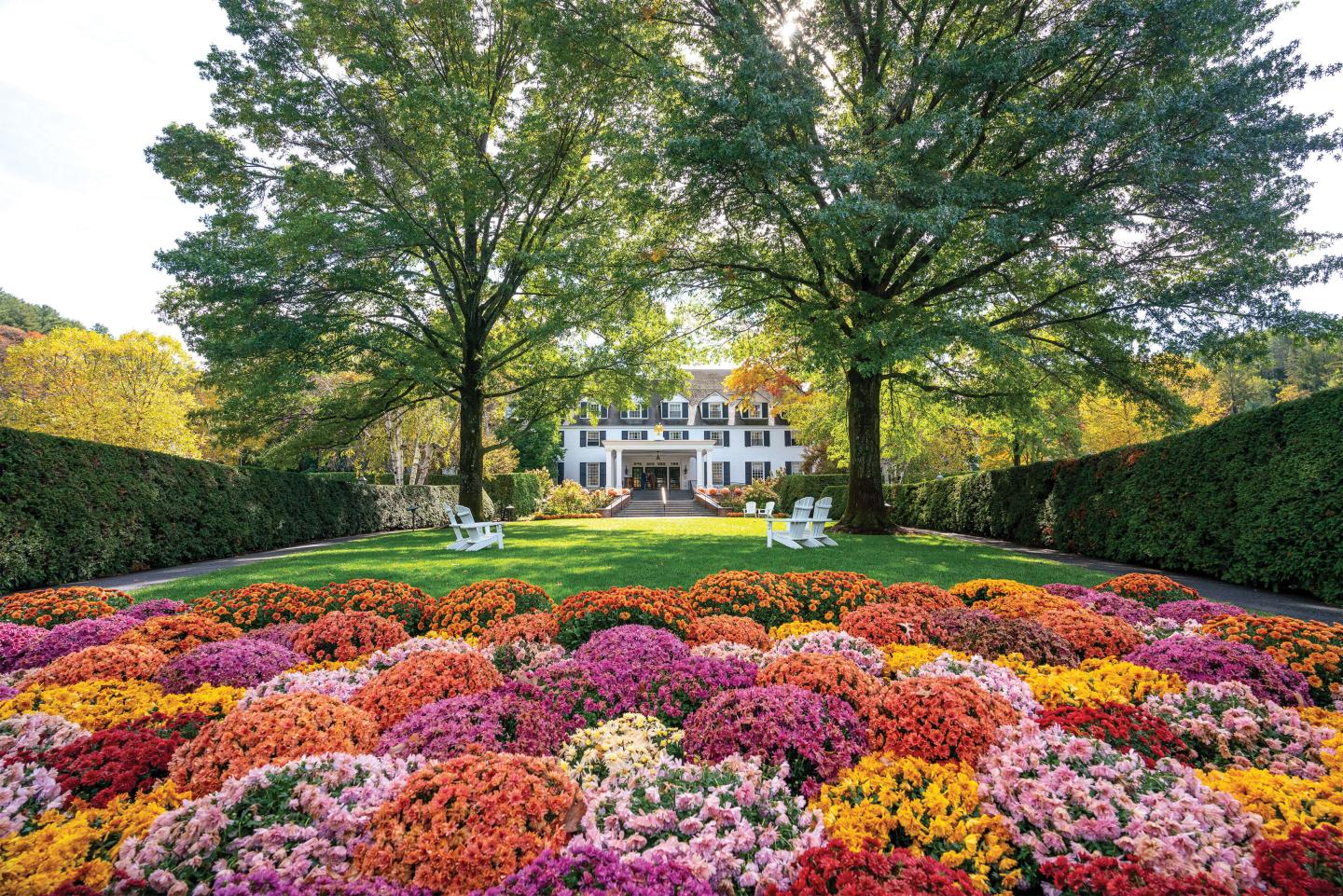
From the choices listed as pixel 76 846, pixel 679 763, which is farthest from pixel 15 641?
pixel 679 763

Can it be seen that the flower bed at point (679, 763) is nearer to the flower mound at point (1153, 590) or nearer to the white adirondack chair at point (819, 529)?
the flower mound at point (1153, 590)

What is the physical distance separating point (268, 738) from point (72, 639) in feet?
10.5

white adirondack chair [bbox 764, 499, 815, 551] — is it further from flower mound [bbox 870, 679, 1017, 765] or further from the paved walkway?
flower mound [bbox 870, 679, 1017, 765]

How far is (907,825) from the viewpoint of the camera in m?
1.98

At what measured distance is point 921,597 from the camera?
5.29m

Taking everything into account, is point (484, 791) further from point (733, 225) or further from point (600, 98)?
point (600, 98)

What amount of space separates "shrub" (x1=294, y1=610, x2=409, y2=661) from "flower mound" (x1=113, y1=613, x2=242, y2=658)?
1.87ft

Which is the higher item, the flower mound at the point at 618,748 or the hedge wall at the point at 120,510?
the hedge wall at the point at 120,510

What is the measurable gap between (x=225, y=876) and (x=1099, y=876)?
8.03ft

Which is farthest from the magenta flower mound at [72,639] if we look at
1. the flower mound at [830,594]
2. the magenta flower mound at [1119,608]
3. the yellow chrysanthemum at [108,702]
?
the magenta flower mound at [1119,608]

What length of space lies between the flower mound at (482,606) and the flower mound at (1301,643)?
198 inches

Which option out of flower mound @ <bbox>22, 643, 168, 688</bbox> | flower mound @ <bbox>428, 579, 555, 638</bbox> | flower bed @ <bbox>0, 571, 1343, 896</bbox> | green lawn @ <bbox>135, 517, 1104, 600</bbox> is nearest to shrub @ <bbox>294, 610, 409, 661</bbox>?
flower bed @ <bbox>0, 571, 1343, 896</bbox>

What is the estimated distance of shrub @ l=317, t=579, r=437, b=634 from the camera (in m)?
5.05

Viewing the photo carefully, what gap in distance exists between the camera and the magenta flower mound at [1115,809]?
1.73 meters
